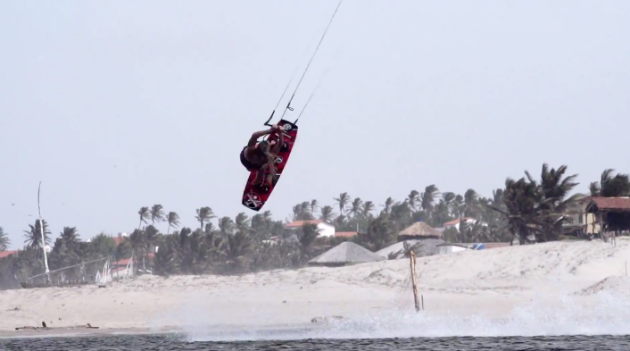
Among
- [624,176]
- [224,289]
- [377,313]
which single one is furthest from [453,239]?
[377,313]

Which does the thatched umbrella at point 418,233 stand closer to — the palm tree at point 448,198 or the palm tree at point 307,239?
the palm tree at point 307,239

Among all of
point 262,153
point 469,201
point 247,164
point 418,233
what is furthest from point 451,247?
point 469,201

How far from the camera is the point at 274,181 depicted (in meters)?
30.0

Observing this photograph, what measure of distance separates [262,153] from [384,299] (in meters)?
18.6

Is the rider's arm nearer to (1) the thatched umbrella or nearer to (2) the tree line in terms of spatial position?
(2) the tree line

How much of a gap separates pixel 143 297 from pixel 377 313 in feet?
44.3

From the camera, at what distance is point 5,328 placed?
42438 millimetres

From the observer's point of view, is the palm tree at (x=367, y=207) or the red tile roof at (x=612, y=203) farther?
the palm tree at (x=367, y=207)

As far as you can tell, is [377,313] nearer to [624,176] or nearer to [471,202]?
[624,176]

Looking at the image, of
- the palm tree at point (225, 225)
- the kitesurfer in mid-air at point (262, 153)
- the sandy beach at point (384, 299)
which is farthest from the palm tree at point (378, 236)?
the kitesurfer in mid-air at point (262, 153)

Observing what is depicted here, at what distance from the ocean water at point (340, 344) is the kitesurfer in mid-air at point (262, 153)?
23.6ft

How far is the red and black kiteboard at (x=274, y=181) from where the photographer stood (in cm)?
3027

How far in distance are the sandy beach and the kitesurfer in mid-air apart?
11296 millimetres

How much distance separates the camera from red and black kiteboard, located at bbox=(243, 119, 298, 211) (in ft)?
99.3
